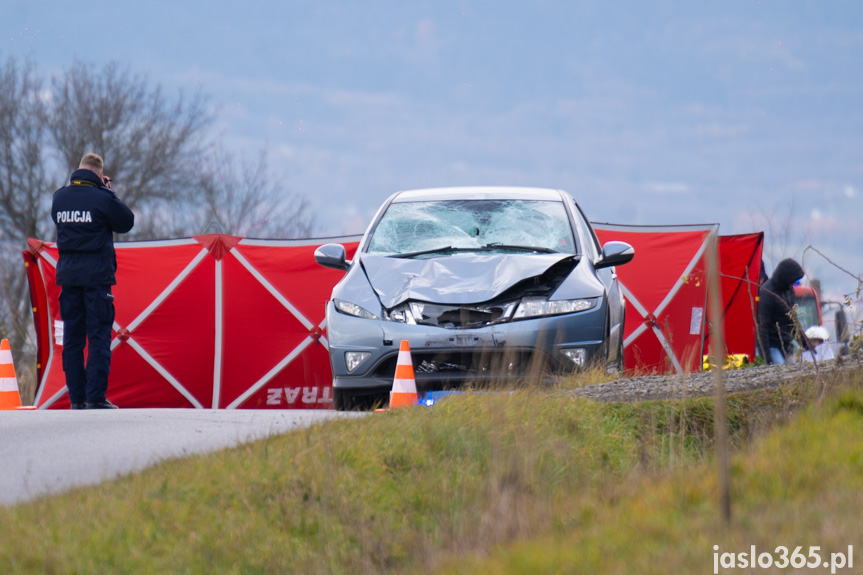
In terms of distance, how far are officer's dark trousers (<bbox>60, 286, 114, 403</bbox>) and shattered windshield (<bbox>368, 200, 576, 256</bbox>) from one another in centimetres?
269

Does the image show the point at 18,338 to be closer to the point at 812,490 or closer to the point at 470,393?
the point at 470,393

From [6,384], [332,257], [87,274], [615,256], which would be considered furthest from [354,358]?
[6,384]

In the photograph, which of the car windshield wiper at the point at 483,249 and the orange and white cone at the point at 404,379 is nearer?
the orange and white cone at the point at 404,379

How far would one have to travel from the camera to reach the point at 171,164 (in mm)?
35031

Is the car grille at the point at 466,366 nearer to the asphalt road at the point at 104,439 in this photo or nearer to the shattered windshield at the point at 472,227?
the asphalt road at the point at 104,439

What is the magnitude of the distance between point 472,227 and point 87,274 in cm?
346

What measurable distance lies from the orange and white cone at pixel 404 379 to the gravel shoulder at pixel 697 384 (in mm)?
1081

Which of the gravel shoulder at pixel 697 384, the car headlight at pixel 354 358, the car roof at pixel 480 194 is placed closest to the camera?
the gravel shoulder at pixel 697 384

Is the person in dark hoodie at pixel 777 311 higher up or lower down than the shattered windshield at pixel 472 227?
lower down

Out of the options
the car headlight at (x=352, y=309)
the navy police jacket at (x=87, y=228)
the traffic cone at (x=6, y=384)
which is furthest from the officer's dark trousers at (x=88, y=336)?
the car headlight at (x=352, y=309)

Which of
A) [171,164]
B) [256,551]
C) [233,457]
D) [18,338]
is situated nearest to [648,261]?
[233,457]

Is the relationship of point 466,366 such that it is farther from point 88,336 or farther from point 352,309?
point 88,336

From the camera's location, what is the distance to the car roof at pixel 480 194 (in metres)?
8.68

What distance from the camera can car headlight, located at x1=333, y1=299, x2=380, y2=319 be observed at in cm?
716
